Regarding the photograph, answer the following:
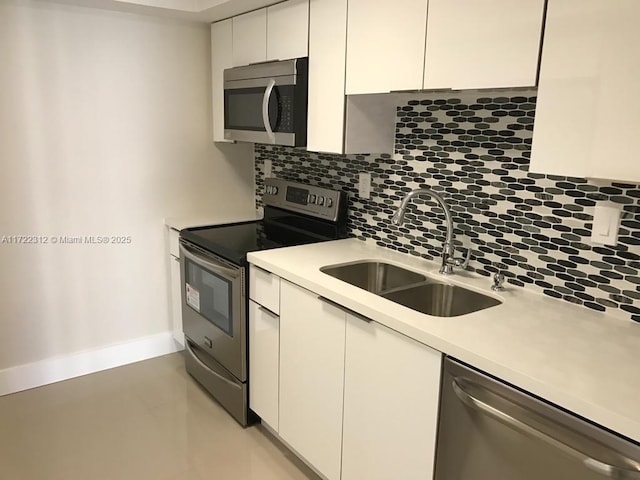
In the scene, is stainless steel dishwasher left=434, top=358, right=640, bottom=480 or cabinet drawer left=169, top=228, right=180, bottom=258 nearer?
stainless steel dishwasher left=434, top=358, right=640, bottom=480

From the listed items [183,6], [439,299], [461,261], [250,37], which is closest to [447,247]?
[461,261]

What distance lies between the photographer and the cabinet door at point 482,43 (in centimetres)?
142

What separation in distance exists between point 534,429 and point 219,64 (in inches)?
103

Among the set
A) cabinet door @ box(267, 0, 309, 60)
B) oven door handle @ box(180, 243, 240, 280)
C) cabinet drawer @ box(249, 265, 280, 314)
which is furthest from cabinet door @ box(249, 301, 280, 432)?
cabinet door @ box(267, 0, 309, 60)

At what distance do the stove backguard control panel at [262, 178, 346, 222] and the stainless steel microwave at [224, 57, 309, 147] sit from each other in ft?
1.16

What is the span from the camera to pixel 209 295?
266 cm

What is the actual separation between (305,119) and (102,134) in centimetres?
128

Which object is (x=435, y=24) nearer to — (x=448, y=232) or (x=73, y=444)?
(x=448, y=232)

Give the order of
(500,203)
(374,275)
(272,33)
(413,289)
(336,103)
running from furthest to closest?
1. (272,33)
2. (374,275)
3. (336,103)
4. (413,289)
5. (500,203)

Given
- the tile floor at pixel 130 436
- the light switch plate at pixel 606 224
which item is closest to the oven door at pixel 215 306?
the tile floor at pixel 130 436

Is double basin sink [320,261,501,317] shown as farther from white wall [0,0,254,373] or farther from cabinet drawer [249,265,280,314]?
white wall [0,0,254,373]

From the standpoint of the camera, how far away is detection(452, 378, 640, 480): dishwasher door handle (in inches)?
43.1

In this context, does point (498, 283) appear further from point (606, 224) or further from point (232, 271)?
point (232, 271)

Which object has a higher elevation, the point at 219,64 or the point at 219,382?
the point at 219,64
